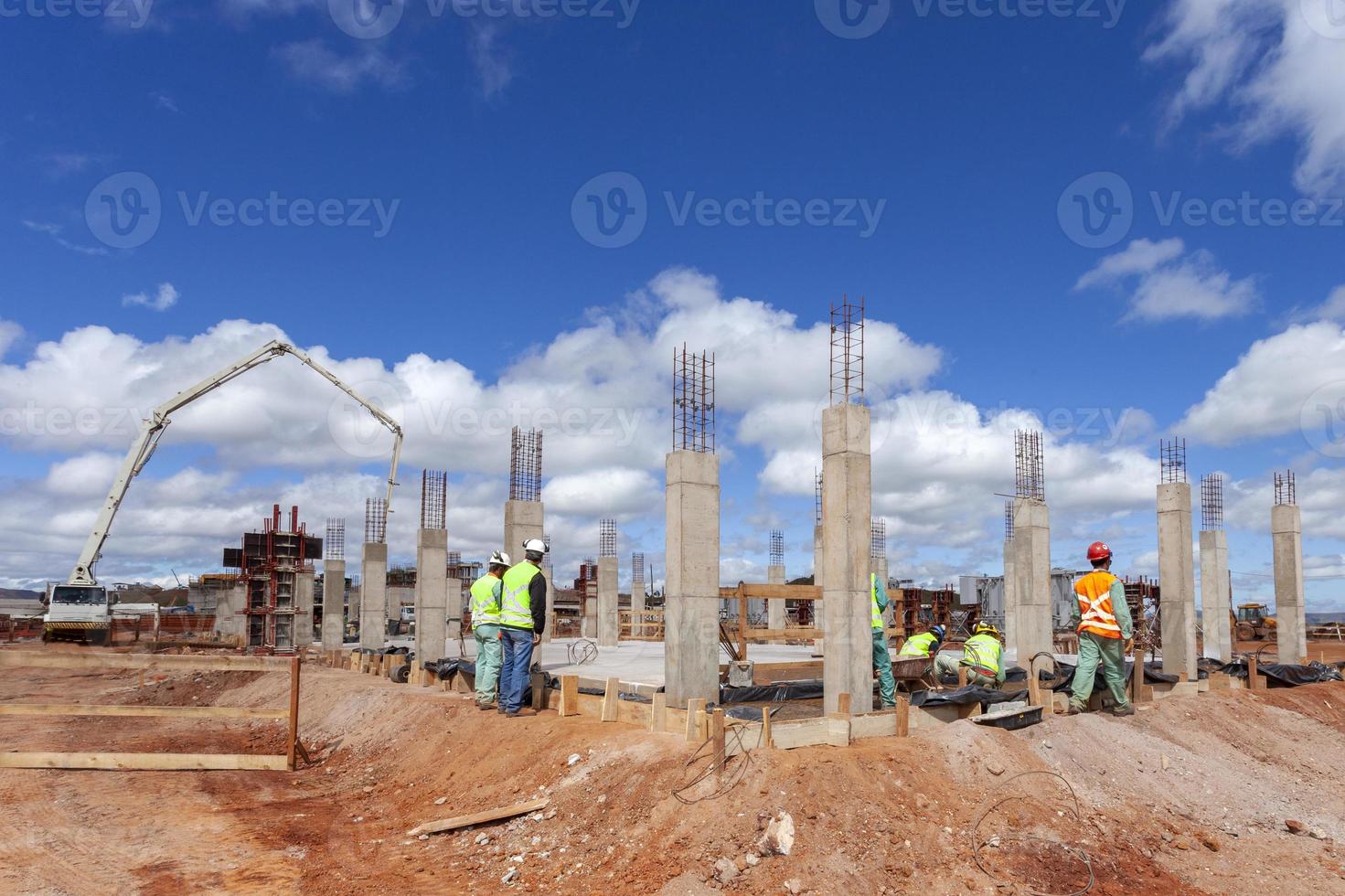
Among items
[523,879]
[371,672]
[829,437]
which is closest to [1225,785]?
[829,437]

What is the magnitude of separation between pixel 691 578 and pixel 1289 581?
15.2 m

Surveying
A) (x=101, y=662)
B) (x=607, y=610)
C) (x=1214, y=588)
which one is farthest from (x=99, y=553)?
(x=1214, y=588)

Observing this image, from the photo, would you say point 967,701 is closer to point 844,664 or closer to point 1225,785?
point 844,664

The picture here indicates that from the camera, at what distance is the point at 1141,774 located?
878 cm

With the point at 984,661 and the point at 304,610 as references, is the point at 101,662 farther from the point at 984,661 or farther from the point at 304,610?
the point at 304,610

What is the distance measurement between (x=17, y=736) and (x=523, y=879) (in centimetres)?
912

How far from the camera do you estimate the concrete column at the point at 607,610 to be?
94.2 ft

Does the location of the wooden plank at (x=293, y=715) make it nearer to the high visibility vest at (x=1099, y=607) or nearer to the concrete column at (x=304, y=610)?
the high visibility vest at (x=1099, y=607)

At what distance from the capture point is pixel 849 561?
962cm

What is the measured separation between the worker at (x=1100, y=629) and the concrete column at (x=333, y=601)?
21673 mm

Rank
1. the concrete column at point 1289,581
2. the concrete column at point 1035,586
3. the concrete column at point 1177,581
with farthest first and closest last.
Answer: the concrete column at point 1289,581 < the concrete column at point 1035,586 < the concrete column at point 1177,581

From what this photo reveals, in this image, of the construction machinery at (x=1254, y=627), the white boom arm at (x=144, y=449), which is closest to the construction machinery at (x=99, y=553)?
the white boom arm at (x=144, y=449)

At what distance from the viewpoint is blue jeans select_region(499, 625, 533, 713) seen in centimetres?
1055

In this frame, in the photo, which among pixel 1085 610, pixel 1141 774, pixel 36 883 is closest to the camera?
pixel 36 883
